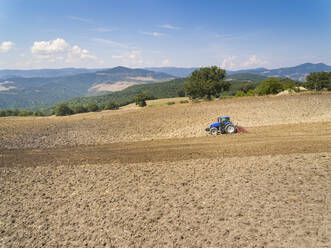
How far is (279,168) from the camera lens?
11.1 metres

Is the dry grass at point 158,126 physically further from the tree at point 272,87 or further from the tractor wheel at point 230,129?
the tree at point 272,87

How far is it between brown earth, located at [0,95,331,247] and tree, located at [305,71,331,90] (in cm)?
4228

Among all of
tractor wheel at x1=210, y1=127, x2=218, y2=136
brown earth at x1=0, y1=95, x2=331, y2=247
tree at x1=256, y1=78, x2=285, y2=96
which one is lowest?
brown earth at x1=0, y1=95, x2=331, y2=247

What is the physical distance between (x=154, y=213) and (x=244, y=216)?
3.59 m

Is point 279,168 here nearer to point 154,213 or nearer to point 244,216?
point 244,216

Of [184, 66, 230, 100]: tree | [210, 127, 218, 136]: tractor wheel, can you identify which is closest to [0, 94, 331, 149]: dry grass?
[210, 127, 218, 136]: tractor wheel

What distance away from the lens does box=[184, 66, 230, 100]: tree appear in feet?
142

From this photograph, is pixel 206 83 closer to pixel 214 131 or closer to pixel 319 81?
pixel 214 131

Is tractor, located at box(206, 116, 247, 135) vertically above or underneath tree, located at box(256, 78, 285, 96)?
underneath

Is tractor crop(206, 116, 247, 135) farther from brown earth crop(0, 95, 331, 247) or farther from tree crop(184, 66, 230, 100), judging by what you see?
tree crop(184, 66, 230, 100)

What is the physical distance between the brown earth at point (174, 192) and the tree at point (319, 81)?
42284 millimetres

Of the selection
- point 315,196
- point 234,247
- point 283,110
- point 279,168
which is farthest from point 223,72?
point 234,247

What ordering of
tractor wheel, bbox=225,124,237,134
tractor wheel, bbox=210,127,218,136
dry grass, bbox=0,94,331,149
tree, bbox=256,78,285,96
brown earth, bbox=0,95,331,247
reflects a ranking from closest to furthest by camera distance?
brown earth, bbox=0,95,331,247 < tractor wheel, bbox=225,124,237,134 < tractor wheel, bbox=210,127,218,136 < dry grass, bbox=0,94,331,149 < tree, bbox=256,78,285,96

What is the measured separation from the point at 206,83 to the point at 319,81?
32.0 m
